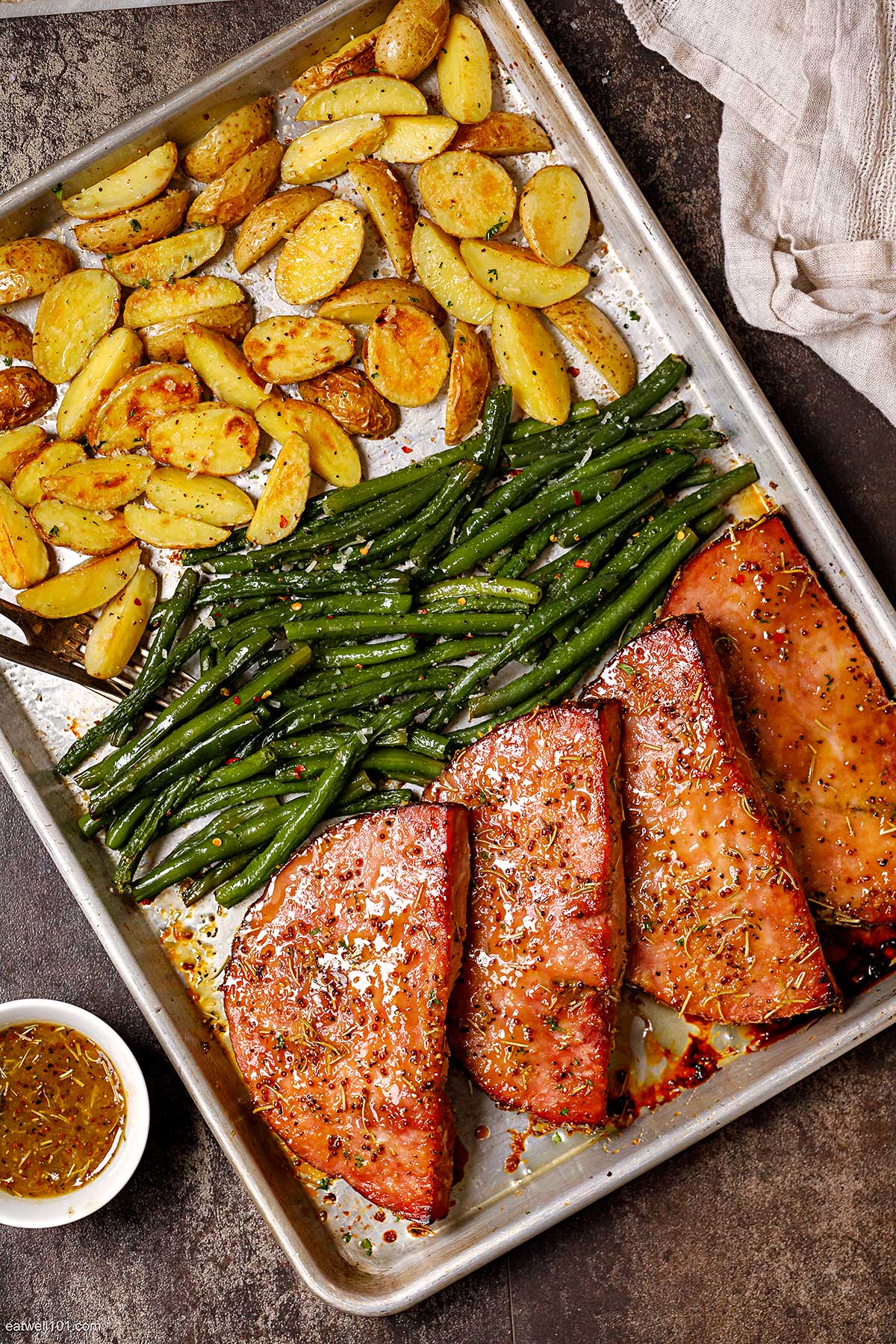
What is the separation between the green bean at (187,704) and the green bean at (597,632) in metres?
0.87

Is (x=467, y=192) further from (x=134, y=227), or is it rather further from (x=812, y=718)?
(x=812, y=718)

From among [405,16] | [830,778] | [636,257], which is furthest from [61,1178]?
[405,16]

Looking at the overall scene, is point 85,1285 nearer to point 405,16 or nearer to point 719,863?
point 719,863

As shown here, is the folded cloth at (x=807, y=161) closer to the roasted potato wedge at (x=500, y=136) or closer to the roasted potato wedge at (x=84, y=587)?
the roasted potato wedge at (x=500, y=136)

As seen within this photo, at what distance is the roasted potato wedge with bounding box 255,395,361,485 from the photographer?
3.80 meters

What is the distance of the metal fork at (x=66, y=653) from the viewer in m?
3.71

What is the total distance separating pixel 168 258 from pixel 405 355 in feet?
3.32

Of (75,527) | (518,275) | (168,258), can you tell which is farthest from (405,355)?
(75,527)

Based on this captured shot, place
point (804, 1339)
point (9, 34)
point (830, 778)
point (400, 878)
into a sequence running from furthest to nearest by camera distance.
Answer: point (9, 34)
point (804, 1339)
point (830, 778)
point (400, 878)

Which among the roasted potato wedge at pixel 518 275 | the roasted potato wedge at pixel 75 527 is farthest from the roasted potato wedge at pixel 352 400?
the roasted potato wedge at pixel 75 527

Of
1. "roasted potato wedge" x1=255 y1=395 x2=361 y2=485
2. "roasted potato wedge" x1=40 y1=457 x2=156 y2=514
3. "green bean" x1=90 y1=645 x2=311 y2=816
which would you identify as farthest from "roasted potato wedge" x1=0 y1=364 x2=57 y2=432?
"green bean" x1=90 y1=645 x2=311 y2=816

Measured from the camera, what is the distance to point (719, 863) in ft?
11.1

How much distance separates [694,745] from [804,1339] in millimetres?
2377

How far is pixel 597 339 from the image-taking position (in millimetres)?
3781
